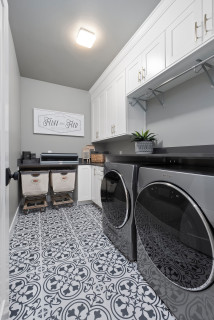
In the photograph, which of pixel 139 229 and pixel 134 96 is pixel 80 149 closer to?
pixel 134 96

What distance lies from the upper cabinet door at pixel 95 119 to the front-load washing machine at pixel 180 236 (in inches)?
86.9

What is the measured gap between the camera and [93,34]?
1810 millimetres

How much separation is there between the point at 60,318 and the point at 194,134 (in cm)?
183

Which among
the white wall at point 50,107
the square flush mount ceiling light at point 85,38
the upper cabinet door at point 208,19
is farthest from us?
the white wall at point 50,107

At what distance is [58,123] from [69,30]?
1.67m

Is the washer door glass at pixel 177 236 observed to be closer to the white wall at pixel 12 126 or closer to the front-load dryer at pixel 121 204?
the front-load dryer at pixel 121 204

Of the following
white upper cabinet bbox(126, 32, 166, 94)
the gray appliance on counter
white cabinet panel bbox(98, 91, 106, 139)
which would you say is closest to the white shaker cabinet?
the gray appliance on counter

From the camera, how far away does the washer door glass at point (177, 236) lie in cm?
63

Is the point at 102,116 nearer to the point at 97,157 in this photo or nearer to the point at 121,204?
the point at 97,157

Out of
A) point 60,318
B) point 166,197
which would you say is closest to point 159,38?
point 166,197

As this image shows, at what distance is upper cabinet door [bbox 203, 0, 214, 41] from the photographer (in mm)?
1037

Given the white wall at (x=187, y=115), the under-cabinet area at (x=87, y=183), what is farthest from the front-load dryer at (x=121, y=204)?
the under-cabinet area at (x=87, y=183)

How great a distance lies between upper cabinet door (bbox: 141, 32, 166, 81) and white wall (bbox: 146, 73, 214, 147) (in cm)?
36

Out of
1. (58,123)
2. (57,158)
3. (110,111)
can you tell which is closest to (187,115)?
(110,111)
